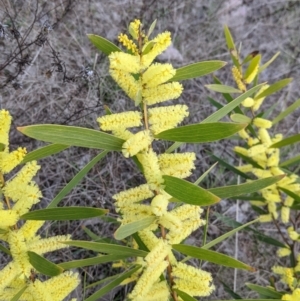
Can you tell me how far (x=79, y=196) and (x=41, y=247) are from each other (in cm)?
142

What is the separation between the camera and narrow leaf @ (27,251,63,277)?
1250mm

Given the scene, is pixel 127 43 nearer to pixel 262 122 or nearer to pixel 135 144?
pixel 135 144

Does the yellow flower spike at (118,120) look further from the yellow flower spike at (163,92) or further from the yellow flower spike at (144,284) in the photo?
the yellow flower spike at (144,284)

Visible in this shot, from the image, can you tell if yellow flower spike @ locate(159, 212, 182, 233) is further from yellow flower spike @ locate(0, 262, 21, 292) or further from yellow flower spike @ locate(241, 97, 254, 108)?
yellow flower spike @ locate(241, 97, 254, 108)

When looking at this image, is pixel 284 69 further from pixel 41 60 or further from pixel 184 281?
pixel 184 281

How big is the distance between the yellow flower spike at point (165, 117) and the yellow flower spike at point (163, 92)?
0.03m

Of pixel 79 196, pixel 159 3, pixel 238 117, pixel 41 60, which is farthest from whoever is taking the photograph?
pixel 159 3

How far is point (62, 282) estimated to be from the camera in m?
1.34

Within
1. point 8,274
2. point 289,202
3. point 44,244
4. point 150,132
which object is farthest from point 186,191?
point 289,202

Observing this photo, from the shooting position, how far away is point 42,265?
1256mm

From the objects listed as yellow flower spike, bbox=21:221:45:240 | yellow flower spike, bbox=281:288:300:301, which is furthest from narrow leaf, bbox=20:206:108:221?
yellow flower spike, bbox=281:288:300:301

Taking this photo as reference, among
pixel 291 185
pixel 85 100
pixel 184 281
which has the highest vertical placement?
pixel 85 100

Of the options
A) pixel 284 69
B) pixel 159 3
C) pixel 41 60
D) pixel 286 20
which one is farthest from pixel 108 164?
pixel 286 20

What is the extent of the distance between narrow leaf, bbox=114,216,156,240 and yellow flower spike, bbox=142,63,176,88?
1.17ft
